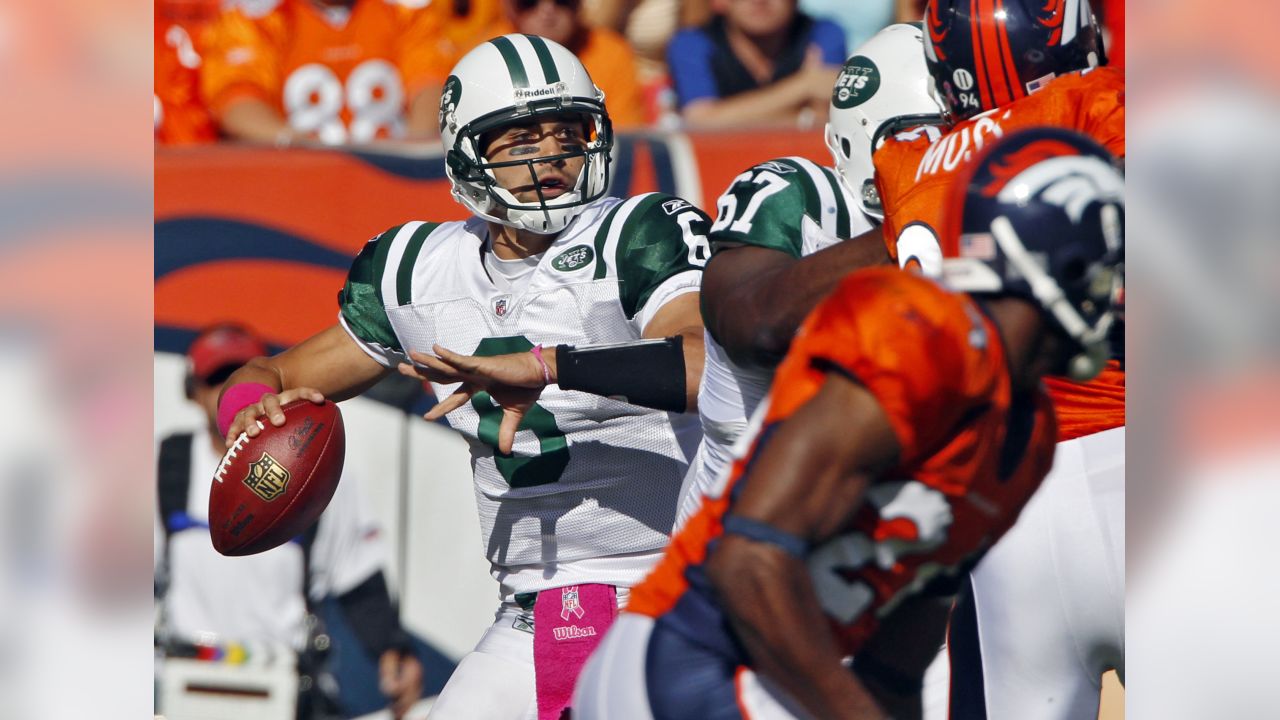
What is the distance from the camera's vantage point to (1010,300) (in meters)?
2.09

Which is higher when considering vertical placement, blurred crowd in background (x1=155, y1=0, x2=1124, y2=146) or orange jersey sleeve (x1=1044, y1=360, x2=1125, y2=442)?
blurred crowd in background (x1=155, y1=0, x2=1124, y2=146)

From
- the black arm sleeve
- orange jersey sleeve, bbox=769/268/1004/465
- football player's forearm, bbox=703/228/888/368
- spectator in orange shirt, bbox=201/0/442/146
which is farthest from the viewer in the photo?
spectator in orange shirt, bbox=201/0/442/146

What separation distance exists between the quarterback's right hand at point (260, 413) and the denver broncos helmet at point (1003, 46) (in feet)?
5.02

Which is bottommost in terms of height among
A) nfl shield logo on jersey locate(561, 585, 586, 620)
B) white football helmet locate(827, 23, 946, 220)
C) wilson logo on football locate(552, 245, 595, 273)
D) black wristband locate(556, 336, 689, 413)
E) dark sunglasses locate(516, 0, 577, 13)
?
nfl shield logo on jersey locate(561, 585, 586, 620)

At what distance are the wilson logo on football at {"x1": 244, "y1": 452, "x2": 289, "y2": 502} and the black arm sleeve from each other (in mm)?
1864

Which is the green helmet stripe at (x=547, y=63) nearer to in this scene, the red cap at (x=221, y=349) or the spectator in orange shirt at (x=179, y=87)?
the red cap at (x=221, y=349)

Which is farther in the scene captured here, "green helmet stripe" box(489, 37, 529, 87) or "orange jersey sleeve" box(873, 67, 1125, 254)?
"green helmet stripe" box(489, 37, 529, 87)

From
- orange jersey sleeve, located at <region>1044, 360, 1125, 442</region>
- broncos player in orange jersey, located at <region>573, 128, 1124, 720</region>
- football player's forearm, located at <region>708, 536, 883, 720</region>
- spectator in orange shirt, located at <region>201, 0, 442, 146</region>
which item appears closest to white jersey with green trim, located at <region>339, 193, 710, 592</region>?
orange jersey sleeve, located at <region>1044, 360, 1125, 442</region>

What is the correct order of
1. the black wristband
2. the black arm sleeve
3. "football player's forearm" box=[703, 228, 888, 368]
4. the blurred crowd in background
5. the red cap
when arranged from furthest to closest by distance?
the blurred crowd in background
the red cap
the black arm sleeve
the black wristband
"football player's forearm" box=[703, 228, 888, 368]

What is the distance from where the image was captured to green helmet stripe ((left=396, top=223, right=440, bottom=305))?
11.5ft

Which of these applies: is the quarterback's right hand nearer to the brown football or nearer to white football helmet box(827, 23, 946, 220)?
the brown football

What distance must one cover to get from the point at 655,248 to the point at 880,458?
146 cm

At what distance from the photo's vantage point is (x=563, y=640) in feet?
10.7

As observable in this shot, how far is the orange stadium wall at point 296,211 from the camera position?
17.1 feet
